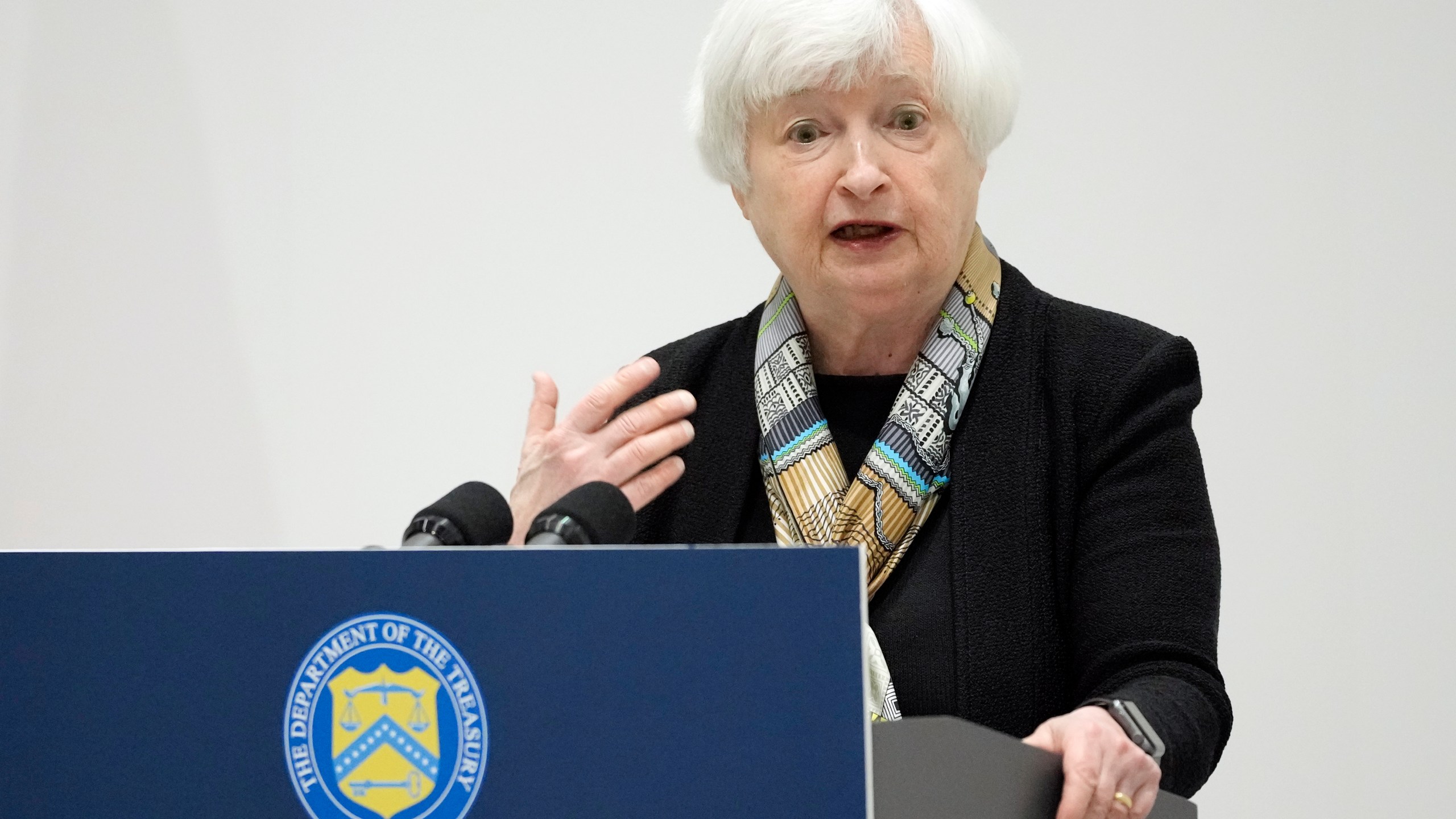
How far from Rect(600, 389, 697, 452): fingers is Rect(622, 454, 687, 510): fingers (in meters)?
0.05

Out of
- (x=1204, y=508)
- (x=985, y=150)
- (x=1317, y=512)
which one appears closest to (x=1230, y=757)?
(x=1317, y=512)

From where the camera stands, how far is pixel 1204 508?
56.6 inches

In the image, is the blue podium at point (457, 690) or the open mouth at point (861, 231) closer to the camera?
the blue podium at point (457, 690)

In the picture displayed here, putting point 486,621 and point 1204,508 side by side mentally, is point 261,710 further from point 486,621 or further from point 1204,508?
point 1204,508

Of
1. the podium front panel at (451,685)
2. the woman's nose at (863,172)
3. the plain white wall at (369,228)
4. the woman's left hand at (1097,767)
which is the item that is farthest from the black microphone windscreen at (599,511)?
the plain white wall at (369,228)

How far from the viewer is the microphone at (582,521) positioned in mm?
1029

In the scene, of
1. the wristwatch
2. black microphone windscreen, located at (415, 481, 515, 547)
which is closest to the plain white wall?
the wristwatch

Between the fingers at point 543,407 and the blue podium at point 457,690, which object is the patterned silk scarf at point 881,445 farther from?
the blue podium at point 457,690

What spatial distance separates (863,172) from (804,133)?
11cm

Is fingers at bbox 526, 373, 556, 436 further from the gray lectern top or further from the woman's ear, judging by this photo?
the gray lectern top

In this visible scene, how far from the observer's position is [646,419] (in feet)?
4.95

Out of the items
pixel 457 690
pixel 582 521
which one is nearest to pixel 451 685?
pixel 457 690

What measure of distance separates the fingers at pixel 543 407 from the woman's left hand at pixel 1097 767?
26.3 inches

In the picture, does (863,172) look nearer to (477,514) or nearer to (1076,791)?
(477,514)
